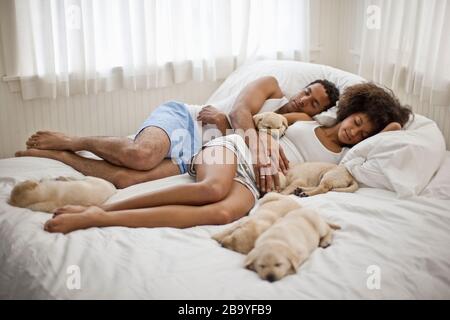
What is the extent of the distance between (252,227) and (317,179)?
2.00 feet

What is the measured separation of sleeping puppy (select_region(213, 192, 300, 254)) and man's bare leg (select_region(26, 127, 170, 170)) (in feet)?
2.14

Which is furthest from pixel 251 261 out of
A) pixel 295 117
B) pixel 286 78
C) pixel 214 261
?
pixel 286 78

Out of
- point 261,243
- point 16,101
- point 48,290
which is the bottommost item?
point 48,290

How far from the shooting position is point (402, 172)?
75.5 inches

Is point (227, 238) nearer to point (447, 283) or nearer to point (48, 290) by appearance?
point (48, 290)

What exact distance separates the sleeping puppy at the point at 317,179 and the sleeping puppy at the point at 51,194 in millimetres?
749

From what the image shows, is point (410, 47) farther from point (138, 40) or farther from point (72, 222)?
point (72, 222)

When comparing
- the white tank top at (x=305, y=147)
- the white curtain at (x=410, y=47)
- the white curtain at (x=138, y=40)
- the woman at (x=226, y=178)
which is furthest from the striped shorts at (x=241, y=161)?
the white curtain at (x=410, y=47)

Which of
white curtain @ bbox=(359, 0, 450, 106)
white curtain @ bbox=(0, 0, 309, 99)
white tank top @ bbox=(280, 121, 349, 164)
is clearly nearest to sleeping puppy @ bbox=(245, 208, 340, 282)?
white tank top @ bbox=(280, 121, 349, 164)

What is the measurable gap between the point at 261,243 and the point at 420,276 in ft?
1.47

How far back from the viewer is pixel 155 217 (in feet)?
5.57

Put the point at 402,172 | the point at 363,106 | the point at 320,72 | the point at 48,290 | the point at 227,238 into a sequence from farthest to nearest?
the point at 320,72 → the point at 363,106 → the point at 402,172 → the point at 227,238 → the point at 48,290

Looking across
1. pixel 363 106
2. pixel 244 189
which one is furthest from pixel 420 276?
pixel 363 106
